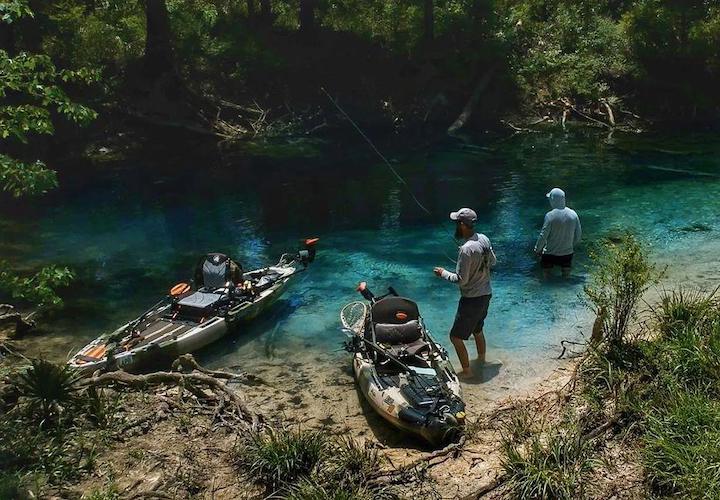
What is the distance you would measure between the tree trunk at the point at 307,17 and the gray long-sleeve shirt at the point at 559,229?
25.4 metres

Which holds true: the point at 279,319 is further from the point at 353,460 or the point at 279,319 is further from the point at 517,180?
the point at 517,180

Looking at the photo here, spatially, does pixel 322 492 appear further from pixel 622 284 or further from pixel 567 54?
pixel 567 54

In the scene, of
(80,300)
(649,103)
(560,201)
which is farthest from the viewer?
(649,103)

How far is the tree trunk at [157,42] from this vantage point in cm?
2970

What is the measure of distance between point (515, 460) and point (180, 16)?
31.6 meters

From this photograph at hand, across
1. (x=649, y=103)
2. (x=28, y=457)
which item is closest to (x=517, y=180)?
(x=649, y=103)

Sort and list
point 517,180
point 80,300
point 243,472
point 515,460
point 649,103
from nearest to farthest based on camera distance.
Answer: point 515,460 < point 243,472 < point 80,300 < point 517,180 < point 649,103

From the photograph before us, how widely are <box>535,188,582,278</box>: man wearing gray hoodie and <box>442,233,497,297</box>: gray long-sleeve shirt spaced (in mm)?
3426

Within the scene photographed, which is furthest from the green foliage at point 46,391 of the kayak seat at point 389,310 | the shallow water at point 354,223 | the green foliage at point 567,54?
the green foliage at point 567,54

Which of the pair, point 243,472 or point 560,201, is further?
point 560,201

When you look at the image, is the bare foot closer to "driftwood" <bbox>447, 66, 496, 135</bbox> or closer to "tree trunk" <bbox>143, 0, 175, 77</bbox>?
"driftwood" <bbox>447, 66, 496, 135</bbox>

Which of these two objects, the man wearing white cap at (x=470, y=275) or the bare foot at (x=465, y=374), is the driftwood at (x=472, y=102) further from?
the man wearing white cap at (x=470, y=275)

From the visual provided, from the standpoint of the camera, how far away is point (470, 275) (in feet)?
33.3

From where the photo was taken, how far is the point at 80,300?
51.3 feet
